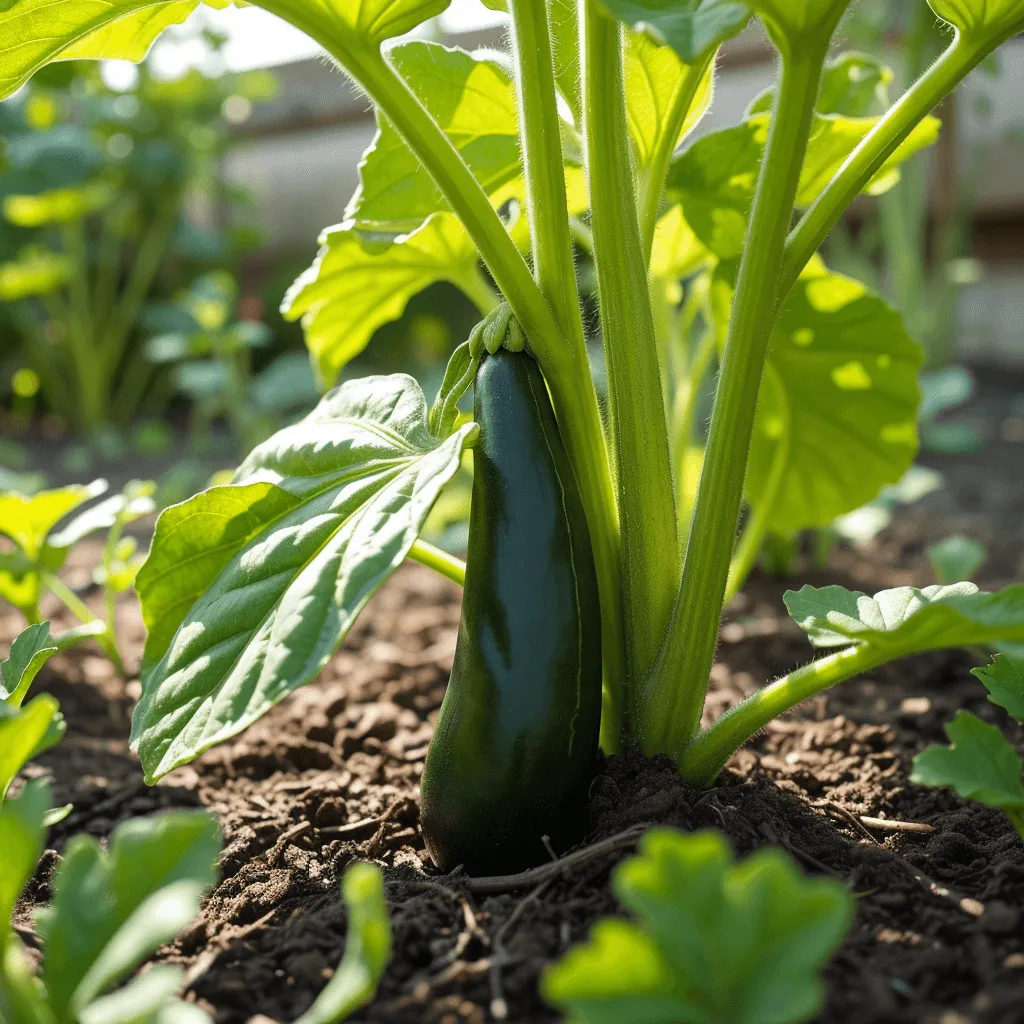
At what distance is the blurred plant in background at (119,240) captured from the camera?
4.30 meters

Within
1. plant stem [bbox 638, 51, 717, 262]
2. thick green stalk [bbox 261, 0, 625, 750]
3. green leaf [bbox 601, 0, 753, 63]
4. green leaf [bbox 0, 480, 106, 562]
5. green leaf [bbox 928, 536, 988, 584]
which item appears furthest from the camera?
green leaf [bbox 928, 536, 988, 584]

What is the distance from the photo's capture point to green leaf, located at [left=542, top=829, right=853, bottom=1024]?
50 cm

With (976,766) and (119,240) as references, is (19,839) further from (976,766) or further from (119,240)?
(119,240)

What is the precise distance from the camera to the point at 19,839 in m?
0.57

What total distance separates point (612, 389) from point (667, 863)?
1.53 ft

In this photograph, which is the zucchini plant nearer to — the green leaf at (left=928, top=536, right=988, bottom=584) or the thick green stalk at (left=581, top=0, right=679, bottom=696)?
the thick green stalk at (left=581, top=0, right=679, bottom=696)

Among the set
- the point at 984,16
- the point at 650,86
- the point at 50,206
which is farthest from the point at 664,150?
the point at 50,206

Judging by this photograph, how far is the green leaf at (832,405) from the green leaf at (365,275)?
1.29 feet

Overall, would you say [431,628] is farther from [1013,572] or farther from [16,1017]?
[16,1017]

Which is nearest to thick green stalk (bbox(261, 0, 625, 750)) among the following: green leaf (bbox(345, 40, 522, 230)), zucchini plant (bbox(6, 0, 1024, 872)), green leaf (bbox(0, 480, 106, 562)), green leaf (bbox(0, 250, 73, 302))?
zucchini plant (bbox(6, 0, 1024, 872))

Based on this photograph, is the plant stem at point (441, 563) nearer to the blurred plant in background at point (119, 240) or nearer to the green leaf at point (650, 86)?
the green leaf at point (650, 86)

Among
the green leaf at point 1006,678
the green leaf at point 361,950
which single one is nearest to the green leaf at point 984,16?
the green leaf at point 1006,678

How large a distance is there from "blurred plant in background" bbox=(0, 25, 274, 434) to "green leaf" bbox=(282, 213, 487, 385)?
307 centimetres

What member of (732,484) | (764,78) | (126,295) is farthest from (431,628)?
(126,295)
